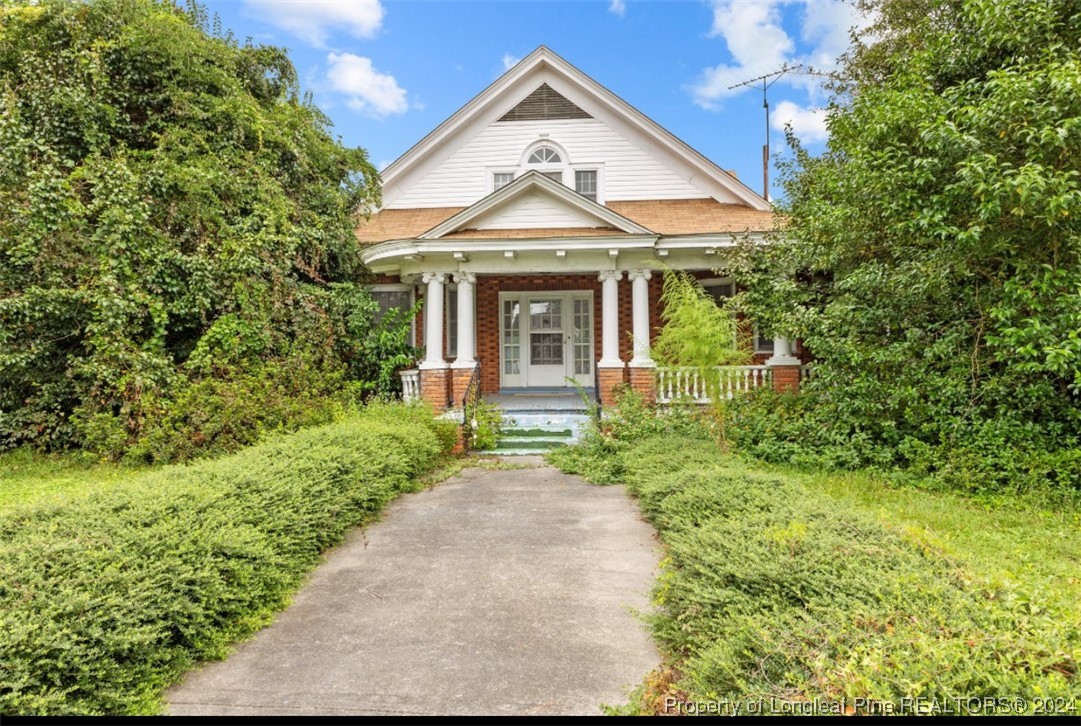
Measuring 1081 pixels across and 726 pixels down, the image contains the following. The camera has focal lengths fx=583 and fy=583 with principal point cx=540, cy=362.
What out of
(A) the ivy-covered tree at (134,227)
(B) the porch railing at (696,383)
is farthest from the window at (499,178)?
(B) the porch railing at (696,383)

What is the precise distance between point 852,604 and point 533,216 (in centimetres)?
862

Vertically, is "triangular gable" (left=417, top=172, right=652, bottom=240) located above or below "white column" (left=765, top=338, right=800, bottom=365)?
above

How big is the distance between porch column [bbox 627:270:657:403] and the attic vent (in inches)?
188

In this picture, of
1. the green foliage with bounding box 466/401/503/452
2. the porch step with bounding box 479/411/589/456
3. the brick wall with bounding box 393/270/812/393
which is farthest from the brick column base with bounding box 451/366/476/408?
the brick wall with bounding box 393/270/812/393

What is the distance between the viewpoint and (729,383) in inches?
374

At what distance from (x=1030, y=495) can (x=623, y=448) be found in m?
4.49

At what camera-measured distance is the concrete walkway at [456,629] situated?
2857 mm

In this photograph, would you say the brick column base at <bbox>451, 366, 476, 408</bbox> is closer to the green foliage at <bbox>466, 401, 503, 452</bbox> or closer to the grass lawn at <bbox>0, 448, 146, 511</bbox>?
the green foliage at <bbox>466, 401, 503, 452</bbox>

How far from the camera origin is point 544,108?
41.9 ft

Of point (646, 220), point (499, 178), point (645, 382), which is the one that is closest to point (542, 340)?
point (645, 382)

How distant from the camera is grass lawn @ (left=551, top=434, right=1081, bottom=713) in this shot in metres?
2.04

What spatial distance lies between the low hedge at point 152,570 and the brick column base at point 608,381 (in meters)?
5.08

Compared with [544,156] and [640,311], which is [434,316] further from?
[544,156]

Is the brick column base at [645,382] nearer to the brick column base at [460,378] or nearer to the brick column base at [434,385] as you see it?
the brick column base at [460,378]
